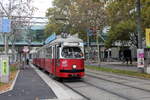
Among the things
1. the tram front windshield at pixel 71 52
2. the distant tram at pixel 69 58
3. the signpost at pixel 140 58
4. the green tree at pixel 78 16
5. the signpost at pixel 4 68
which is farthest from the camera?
the green tree at pixel 78 16

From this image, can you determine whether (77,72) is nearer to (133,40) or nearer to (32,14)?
(32,14)

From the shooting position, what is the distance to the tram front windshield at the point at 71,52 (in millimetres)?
21188

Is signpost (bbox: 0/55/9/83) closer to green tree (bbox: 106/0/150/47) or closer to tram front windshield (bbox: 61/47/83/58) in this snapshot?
tram front windshield (bbox: 61/47/83/58)

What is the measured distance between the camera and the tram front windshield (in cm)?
2119

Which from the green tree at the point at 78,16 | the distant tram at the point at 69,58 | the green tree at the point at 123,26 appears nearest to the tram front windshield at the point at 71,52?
the distant tram at the point at 69,58

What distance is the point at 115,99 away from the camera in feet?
41.8

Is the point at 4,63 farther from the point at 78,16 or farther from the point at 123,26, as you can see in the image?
the point at 78,16

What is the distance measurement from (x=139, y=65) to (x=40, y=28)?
234ft

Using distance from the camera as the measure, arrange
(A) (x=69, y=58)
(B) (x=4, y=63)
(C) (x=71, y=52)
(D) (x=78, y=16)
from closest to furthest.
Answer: (B) (x=4, y=63) < (A) (x=69, y=58) < (C) (x=71, y=52) < (D) (x=78, y=16)

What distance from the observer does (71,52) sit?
21.3m

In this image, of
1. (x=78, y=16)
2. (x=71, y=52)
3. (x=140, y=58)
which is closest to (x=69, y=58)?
(x=71, y=52)

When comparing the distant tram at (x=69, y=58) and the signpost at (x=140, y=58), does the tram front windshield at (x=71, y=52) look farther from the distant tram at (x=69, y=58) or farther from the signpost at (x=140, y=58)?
the signpost at (x=140, y=58)

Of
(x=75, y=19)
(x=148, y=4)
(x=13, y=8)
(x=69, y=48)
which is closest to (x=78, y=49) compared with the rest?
(x=69, y=48)

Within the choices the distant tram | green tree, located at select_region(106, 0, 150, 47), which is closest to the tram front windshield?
the distant tram
